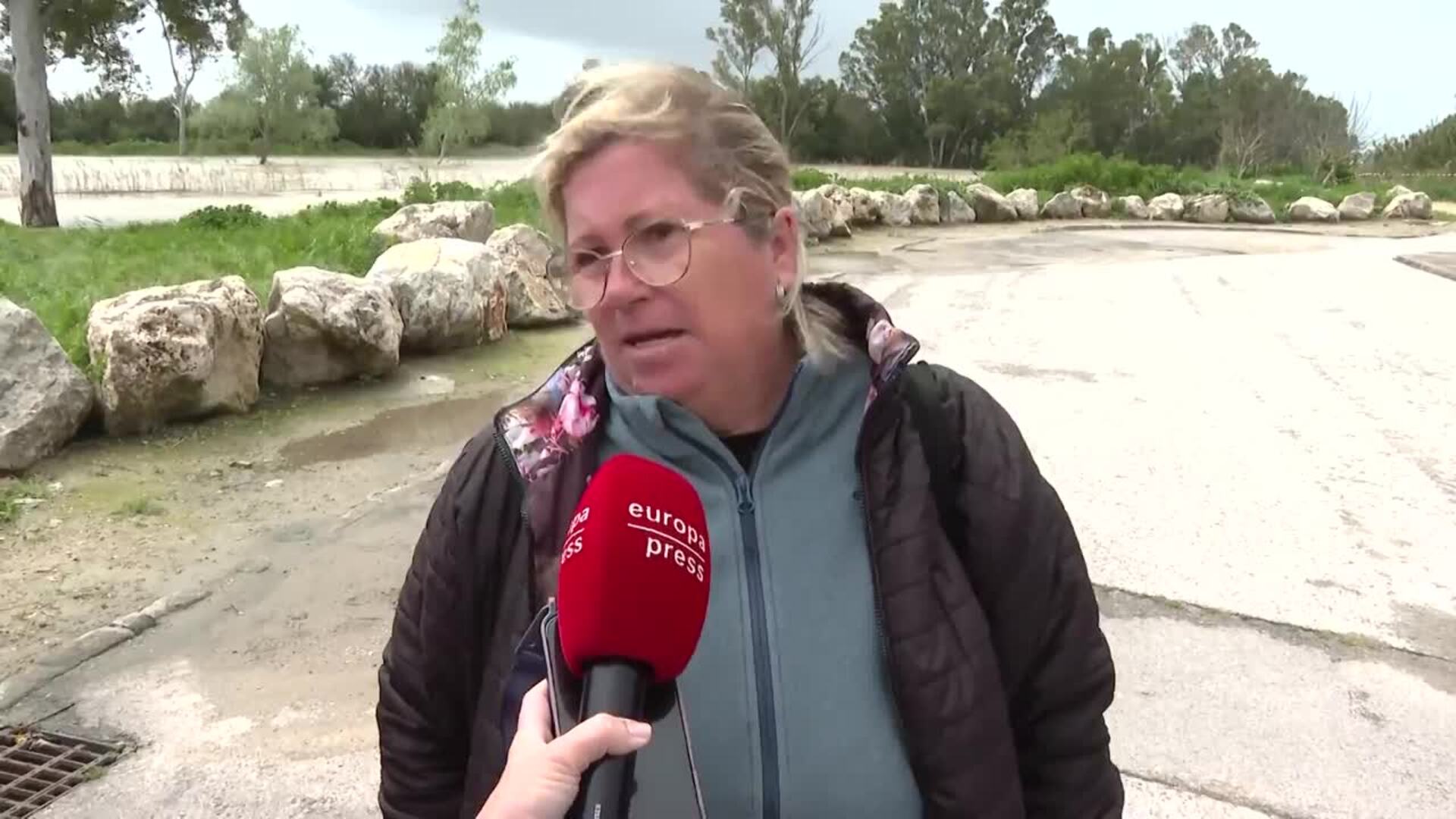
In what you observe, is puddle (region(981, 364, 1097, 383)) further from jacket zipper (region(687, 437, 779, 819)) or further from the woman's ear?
jacket zipper (region(687, 437, 779, 819))

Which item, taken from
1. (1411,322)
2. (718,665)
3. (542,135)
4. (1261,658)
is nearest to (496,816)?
(718,665)

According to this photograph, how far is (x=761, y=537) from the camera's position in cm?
157

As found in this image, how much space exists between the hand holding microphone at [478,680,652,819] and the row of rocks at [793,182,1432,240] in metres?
19.3

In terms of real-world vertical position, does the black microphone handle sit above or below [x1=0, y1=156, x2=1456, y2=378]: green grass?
above

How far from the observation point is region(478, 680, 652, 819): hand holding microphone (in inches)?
36.2

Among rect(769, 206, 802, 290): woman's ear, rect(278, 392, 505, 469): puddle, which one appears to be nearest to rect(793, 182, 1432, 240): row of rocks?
rect(278, 392, 505, 469): puddle

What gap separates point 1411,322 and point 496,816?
11100 mm

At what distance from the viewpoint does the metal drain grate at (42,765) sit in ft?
10.2

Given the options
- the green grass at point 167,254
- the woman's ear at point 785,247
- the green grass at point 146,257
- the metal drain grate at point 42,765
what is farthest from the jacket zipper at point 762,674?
the green grass at point 146,257

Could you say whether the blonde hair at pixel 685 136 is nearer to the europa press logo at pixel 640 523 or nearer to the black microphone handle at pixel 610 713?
the europa press logo at pixel 640 523

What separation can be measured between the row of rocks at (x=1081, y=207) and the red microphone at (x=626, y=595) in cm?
1906

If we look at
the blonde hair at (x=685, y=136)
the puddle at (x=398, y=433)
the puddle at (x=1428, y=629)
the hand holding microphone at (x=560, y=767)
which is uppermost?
the blonde hair at (x=685, y=136)

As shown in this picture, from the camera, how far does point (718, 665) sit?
1522mm

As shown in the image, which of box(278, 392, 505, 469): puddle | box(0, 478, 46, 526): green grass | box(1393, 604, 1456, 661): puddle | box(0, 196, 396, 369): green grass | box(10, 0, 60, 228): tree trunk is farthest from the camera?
box(10, 0, 60, 228): tree trunk
